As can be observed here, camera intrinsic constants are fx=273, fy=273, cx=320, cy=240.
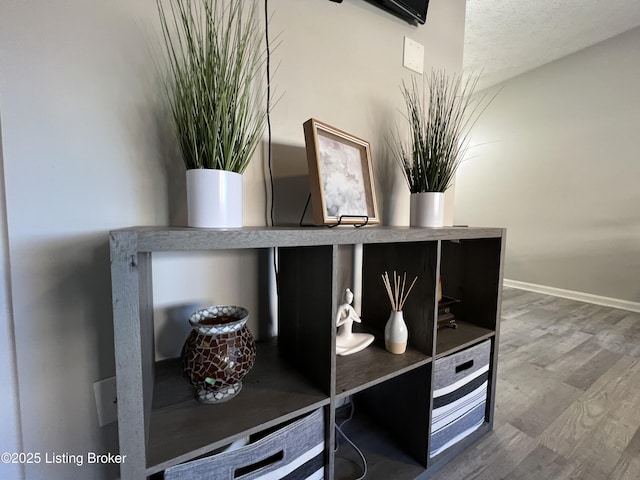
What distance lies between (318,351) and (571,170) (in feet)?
11.7

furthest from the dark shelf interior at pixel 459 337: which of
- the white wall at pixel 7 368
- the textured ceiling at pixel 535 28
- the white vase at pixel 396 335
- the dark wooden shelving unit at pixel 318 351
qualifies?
the textured ceiling at pixel 535 28

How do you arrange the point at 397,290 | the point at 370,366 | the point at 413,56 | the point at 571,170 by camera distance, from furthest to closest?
the point at 571,170
the point at 413,56
the point at 397,290
the point at 370,366

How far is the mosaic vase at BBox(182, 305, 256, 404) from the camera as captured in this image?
1.93ft

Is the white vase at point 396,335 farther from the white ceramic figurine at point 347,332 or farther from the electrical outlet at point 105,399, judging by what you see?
the electrical outlet at point 105,399

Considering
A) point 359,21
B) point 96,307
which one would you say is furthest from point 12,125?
point 359,21

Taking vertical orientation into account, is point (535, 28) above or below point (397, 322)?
above

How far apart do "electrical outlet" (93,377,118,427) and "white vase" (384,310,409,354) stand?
2.52 ft

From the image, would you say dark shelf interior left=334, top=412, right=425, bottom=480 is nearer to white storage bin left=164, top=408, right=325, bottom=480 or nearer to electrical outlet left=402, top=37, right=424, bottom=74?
white storage bin left=164, top=408, right=325, bottom=480

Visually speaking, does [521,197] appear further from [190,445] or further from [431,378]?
[190,445]

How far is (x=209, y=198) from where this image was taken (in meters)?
0.57

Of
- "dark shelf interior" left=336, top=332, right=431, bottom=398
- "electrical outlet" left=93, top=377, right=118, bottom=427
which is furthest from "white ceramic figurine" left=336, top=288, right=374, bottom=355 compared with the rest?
"electrical outlet" left=93, top=377, right=118, bottom=427

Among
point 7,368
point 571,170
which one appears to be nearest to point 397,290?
point 7,368

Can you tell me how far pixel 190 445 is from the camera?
1.65ft

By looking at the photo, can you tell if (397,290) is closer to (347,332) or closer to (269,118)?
(347,332)
